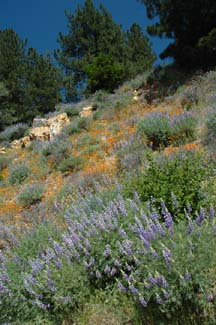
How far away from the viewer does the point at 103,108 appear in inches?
554

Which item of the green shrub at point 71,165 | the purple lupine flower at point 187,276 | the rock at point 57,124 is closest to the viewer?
the purple lupine flower at point 187,276

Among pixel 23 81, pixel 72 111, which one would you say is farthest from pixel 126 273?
pixel 23 81

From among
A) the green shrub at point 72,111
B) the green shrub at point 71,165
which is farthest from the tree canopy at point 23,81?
the green shrub at point 71,165

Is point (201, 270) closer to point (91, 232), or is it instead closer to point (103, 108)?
point (91, 232)

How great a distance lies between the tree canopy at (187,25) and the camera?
1223cm

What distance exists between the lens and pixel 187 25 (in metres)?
12.8

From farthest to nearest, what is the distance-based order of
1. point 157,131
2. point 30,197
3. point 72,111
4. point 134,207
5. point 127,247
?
point 72,111, point 30,197, point 157,131, point 134,207, point 127,247

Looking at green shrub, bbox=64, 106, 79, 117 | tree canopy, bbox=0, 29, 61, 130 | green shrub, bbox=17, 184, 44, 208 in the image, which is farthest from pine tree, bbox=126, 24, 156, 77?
green shrub, bbox=17, 184, 44, 208

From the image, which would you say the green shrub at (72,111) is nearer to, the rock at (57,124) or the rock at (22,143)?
the rock at (57,124)

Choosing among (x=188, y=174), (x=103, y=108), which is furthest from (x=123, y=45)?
(x=188, y=174)

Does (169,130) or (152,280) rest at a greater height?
(169,130)

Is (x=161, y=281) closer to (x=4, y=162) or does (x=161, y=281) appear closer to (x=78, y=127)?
(x=78, y=127)

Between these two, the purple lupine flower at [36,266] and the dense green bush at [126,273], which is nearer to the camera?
the dense green bush at [126,273]

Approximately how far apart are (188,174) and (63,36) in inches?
876
